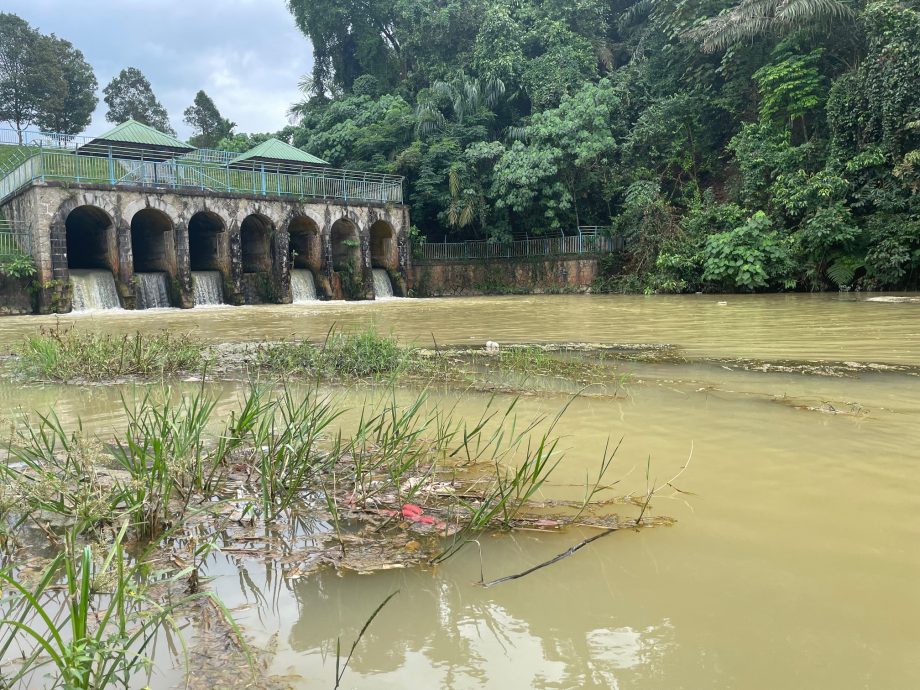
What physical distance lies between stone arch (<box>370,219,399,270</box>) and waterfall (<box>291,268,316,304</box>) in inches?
133

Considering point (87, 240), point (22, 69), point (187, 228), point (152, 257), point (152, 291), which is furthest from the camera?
point (22, 69)

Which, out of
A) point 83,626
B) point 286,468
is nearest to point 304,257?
point 286,468

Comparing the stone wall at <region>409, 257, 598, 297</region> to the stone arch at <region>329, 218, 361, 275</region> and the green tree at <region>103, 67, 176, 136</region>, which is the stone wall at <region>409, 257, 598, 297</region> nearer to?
the stone arch at <region>329, 218, 361, 275</region>

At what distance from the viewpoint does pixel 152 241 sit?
22.5m

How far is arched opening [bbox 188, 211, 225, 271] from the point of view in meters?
24.0

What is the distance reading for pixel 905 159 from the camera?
15742 millimetres

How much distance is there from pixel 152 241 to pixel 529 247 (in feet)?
44.5

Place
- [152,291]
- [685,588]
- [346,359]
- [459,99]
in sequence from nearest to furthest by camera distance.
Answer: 1. [685,588]
2. [346,359]
3. [152,291]
4. [459,99]

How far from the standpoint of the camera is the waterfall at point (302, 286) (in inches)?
928

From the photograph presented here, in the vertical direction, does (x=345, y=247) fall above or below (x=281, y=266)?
above

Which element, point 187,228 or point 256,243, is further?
point 256,243

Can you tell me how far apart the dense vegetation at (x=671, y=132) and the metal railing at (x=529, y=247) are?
24.3 inches

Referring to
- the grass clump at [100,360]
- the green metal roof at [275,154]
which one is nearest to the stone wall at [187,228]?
the green metal roof at [275,154]

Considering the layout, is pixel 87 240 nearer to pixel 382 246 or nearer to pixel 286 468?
pixel 382 246
